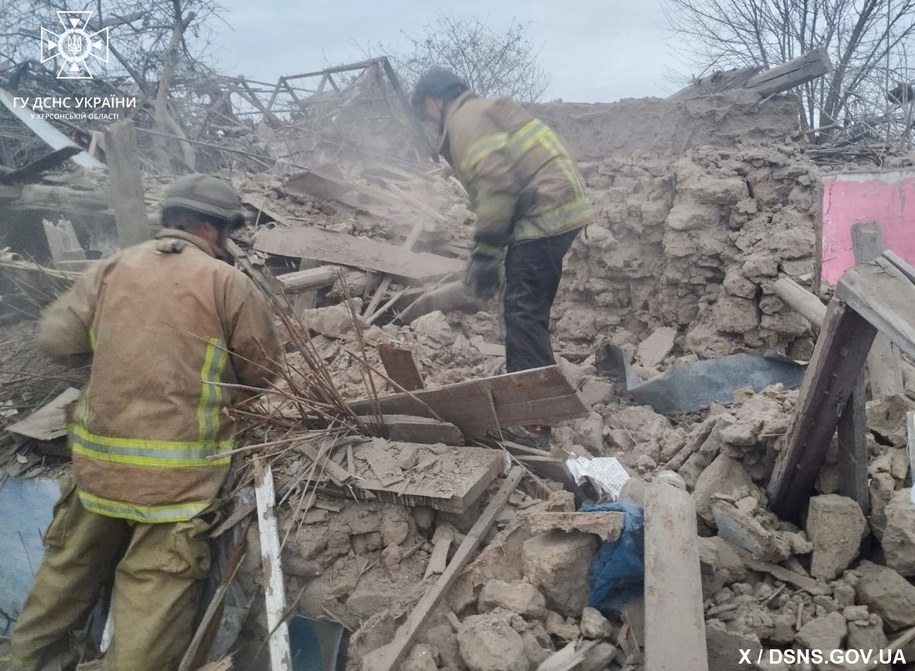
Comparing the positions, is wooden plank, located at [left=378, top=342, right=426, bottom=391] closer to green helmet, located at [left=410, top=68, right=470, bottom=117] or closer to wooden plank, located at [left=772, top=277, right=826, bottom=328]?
green helmet, located at [left=410, top=68, right=470, bottom=117]

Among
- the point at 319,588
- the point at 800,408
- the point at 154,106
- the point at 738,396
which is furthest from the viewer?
the point at 154,106

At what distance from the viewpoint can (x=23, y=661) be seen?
288cm

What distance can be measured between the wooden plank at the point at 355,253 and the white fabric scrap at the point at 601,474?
2827 millimetres

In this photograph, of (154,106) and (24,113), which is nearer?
(24,113)

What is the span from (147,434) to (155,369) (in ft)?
0.90

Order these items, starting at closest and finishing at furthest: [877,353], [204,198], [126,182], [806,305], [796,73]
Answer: [204,198] → [877,353] → [806,305] → [126,182] → [796,73]

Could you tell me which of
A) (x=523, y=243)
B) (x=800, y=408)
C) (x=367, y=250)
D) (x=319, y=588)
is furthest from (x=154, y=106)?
(x=800, y=408)

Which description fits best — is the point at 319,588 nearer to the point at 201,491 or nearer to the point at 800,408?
the point at 201,491

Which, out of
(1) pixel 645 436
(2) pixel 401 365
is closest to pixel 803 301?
(1) pixel 645 436

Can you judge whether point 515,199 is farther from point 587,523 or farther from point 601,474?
point 587,523

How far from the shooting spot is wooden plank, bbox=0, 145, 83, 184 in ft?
23.2

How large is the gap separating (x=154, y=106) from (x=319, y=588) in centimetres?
1126

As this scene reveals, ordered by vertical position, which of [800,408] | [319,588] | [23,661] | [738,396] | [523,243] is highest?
[523,243]

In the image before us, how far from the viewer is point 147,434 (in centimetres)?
267
